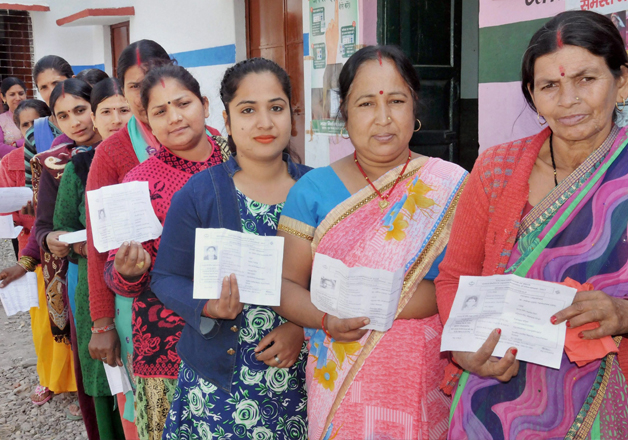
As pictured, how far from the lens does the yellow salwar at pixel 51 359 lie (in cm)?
471

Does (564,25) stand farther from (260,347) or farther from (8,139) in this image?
(8,139)

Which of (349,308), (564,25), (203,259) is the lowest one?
(349,308)

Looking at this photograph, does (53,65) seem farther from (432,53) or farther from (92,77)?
(432,53)

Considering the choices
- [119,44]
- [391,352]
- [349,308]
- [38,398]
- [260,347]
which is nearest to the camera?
[349,308]

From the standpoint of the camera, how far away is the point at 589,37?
1.63m

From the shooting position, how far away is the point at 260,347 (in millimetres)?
2094

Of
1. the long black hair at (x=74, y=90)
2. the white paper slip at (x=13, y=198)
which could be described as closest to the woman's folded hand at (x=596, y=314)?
the long black hair at (x=74, y=90)

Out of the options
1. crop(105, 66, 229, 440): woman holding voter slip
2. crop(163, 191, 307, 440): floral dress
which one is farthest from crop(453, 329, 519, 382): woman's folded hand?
crop(105, 66, 229, 440): woman holding voter slip

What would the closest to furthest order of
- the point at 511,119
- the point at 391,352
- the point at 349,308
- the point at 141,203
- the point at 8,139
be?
1. the point at 349,308
2. the point at 391,352
3. the point at 141,203
4. the point at 511,119
5. the point at 8,139

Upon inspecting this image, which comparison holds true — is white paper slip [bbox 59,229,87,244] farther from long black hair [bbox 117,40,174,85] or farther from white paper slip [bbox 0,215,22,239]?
white paper slip [bbox 0,215,22,239]

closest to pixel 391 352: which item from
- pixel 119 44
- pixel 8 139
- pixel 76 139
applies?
pixel 76 139

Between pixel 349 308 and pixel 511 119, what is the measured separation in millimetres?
2327

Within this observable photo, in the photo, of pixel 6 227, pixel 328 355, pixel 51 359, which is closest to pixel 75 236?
pixel 328 355

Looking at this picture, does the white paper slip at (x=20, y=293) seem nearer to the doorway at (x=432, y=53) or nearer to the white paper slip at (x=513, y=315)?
the doorway at (x=432, y=53)
